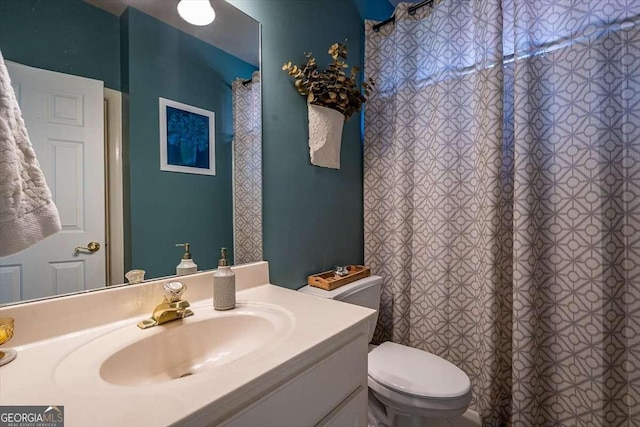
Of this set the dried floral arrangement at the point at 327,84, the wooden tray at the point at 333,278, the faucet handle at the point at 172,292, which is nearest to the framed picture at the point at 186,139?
the faucet handle at the point at 172,292

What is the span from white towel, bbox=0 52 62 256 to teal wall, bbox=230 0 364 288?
2.29 feet

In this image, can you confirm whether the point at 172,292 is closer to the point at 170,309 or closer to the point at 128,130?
the point at 170,309

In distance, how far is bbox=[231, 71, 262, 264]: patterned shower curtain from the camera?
107 cm

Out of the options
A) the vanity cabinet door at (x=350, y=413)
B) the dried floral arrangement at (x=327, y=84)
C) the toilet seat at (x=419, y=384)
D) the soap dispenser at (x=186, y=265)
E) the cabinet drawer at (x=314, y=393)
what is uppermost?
the dried floral arrangement at (x=327, y=84)

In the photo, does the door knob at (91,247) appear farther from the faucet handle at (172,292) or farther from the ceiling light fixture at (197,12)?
the ceiling light fixture at (197,12)

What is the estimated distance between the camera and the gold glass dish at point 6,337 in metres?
0.53

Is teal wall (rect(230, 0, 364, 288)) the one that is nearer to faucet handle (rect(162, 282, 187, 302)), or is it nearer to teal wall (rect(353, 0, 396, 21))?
teal wall (rect(353, 0, 396, 21))

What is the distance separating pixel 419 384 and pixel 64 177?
51.0 inches

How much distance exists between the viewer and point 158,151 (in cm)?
85

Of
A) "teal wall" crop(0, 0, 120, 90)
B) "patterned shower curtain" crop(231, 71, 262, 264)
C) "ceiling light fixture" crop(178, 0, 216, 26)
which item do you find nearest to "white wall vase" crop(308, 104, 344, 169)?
"patterned shower curtain" crop(231, 71, 262, 264)

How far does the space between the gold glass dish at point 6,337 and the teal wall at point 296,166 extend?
734 mm

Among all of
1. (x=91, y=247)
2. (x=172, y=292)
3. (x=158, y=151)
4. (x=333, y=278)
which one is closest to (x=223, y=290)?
(x=172, y=292)

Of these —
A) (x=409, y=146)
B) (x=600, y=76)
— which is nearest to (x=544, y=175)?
(x=600, y=76)

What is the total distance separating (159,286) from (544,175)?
1.54m
